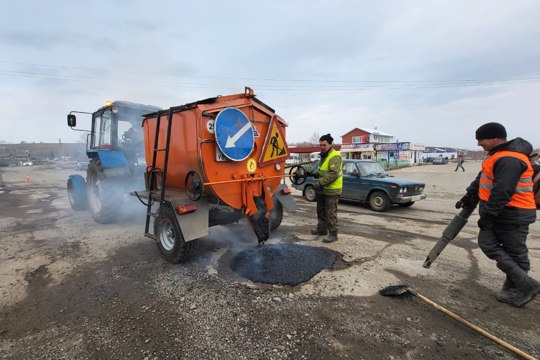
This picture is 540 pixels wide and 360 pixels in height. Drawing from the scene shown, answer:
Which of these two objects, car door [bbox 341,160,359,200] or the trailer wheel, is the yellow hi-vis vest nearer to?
the trailer wheel

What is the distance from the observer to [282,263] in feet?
13.4

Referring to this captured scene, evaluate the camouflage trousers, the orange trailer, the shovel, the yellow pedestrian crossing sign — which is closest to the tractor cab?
the orange trailer

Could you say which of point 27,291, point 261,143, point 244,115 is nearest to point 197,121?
point 244,115

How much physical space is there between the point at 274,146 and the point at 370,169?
542 centimetres

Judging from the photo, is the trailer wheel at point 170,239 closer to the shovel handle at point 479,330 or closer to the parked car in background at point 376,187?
the shovel handle at point 479,330

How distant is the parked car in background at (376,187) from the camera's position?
8125 millimetres

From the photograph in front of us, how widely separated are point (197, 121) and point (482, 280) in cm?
414

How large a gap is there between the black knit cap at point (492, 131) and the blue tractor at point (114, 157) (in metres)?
5.99

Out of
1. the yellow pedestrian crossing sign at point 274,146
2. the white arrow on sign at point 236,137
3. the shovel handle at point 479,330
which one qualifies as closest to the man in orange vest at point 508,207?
the shovel handle at point 479,330

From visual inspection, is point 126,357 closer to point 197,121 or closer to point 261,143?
point 197,121

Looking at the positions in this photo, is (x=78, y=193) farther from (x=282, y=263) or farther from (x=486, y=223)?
(x=486, y=223)

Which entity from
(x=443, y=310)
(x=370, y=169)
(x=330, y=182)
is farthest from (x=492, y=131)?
(x=370, y=169)

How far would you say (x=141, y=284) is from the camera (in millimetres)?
3602

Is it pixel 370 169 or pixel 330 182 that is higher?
pixel 370 169
